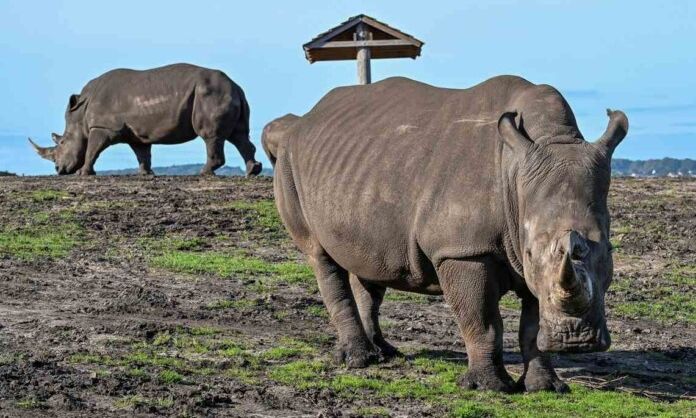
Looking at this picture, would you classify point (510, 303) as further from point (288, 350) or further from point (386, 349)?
point (288, 350)

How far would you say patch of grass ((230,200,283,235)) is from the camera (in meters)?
17.0

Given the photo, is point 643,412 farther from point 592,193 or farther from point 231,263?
point 231,263

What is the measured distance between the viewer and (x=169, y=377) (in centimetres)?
899

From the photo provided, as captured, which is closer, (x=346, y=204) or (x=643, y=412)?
(x=643, y=412)

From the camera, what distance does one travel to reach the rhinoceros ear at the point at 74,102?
24.6 metres

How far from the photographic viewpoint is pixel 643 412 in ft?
27.6

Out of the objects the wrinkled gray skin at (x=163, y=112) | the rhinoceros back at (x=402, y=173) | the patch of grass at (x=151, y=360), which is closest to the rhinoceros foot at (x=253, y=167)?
the wrinkled gray skin at (x=163, y=112)

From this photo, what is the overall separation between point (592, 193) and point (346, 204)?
2168 millimetres

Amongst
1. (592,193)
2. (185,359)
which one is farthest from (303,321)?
(592,193)

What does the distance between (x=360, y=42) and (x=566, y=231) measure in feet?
49.7

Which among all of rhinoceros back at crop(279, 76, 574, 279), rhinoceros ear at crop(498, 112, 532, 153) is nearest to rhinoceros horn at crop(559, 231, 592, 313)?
rhinoceros ear at crop(498, 112, 532, 153)

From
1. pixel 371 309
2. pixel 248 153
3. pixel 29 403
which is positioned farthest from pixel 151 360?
pixel 248 153

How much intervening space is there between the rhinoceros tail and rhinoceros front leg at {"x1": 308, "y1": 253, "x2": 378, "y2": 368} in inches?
40.6

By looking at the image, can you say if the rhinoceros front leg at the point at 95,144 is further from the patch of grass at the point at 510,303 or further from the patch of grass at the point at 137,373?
the patch of grass at the point at 137,373
